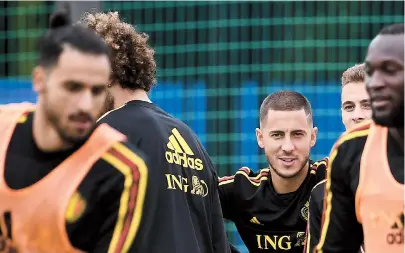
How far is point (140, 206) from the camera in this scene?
15.5ft

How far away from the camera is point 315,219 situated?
5.70m

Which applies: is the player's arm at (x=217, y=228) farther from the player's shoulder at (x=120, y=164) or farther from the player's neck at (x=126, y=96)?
the player's shoulder at (x=120, y=164)

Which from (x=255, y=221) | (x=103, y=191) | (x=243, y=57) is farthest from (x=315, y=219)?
(x=243, y=57)

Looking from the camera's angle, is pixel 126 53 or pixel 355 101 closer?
pixel 126 53

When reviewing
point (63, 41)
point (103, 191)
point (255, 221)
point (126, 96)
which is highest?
point (63, 41)

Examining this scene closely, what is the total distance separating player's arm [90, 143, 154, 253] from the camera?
466 cm

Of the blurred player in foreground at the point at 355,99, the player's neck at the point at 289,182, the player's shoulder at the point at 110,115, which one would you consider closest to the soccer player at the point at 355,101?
the blurred player in foreground at the point at 355,99

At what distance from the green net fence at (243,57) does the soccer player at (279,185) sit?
382cm

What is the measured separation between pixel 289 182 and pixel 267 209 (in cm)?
21

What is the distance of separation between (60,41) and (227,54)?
6941 mm

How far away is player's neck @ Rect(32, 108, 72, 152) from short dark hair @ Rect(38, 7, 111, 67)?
238 mm

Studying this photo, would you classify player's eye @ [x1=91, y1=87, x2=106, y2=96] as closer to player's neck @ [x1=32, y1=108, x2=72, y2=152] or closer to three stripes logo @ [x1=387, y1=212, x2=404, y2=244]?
player's neck @ [x1=32, y1=108, x2=72, y2=152]

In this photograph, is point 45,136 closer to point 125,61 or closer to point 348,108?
point 125,61

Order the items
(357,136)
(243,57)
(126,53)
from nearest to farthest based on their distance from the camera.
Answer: (357,136) < (126,53) < (243,57)
